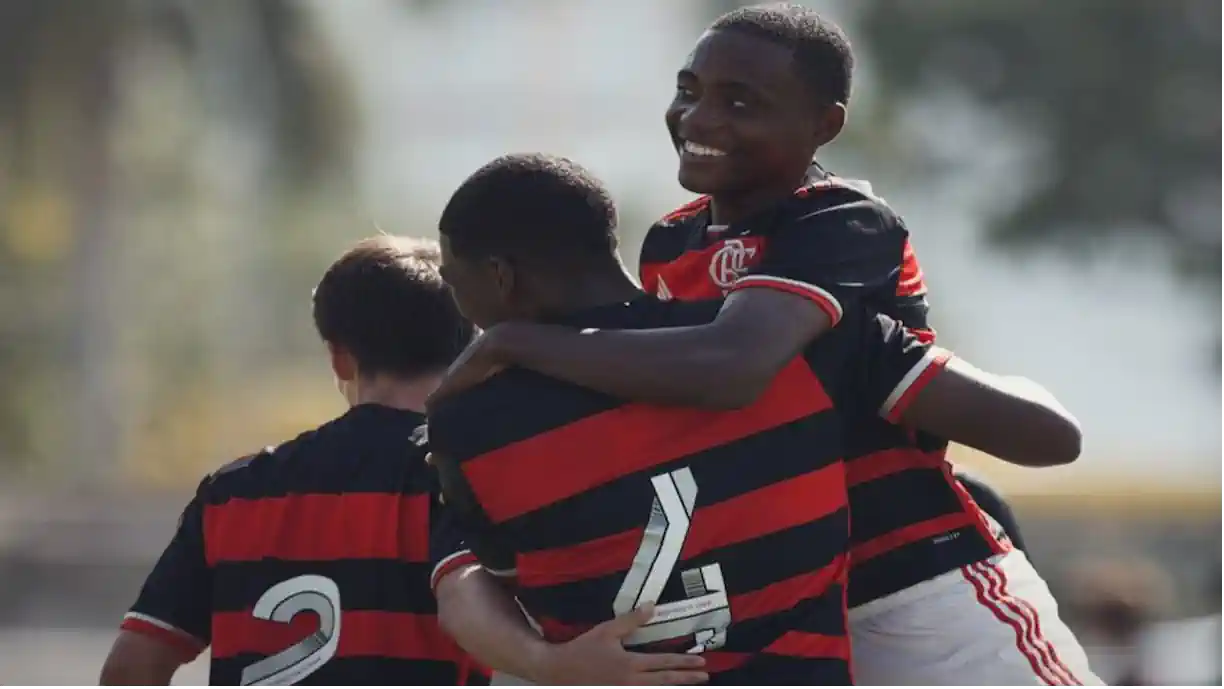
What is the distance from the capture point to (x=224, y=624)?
9.82ft

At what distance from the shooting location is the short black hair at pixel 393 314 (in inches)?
121

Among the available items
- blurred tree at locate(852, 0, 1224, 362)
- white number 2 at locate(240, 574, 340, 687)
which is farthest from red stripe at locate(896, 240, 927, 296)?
blurred tree at locate(852, 0, 1224, 362)

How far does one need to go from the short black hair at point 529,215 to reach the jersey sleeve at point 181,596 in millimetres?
806

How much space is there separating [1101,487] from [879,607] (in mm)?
Answer: 17175

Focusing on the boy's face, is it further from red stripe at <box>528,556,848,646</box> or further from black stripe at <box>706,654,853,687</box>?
black stripe at <box>706,654,853,687</box>

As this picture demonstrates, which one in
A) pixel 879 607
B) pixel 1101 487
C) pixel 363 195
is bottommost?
pixel 1101 487

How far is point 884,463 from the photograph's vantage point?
8.63 feet

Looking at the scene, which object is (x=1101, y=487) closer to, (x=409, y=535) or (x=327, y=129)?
(x=327, y=129)

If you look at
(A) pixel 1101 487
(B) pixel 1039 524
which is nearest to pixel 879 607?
(B) pixel 1039 524

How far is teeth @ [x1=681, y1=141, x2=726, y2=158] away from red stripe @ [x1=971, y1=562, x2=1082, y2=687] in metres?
0.69

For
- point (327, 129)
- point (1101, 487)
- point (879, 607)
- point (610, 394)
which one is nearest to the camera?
point (610, 394)

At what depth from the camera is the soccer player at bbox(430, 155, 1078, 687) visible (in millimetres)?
2406

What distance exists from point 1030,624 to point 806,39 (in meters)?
0.89

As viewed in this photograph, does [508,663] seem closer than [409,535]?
Yes
